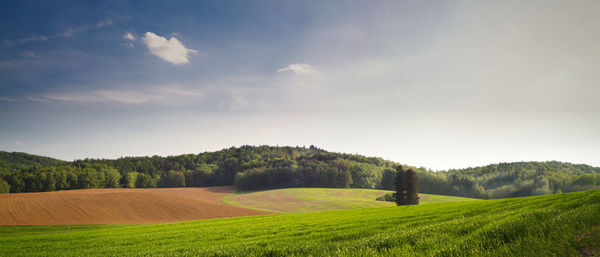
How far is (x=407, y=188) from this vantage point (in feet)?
192

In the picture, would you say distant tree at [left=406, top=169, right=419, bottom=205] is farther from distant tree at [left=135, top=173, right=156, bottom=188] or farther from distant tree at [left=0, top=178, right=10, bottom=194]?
distant tree at [left=0, top=178, right=10, bottom=194]

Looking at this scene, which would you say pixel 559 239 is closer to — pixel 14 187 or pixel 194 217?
pixel 194 217

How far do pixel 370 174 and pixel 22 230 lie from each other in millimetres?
125453

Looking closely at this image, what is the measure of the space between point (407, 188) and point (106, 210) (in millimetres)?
70170

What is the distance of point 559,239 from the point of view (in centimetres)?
488

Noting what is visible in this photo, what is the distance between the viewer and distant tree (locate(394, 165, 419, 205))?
5766 cm

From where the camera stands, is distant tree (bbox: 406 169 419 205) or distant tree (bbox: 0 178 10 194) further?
distant tree (bbox: 0 178 10 194)

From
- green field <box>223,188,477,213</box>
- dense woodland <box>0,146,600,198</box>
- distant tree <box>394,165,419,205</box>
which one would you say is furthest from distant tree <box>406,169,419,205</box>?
dense woodland <box>0,146,600,198</box>

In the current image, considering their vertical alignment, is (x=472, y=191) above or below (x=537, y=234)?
below

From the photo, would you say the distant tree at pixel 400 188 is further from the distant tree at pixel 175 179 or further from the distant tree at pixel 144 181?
the distant tree at pixel 144 181

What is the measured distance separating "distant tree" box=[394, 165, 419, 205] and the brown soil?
1410 inches

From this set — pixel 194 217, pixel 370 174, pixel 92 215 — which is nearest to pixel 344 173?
pixel 370 174

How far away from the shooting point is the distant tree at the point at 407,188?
189 ft

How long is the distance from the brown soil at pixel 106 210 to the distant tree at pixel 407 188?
35.8 metres
